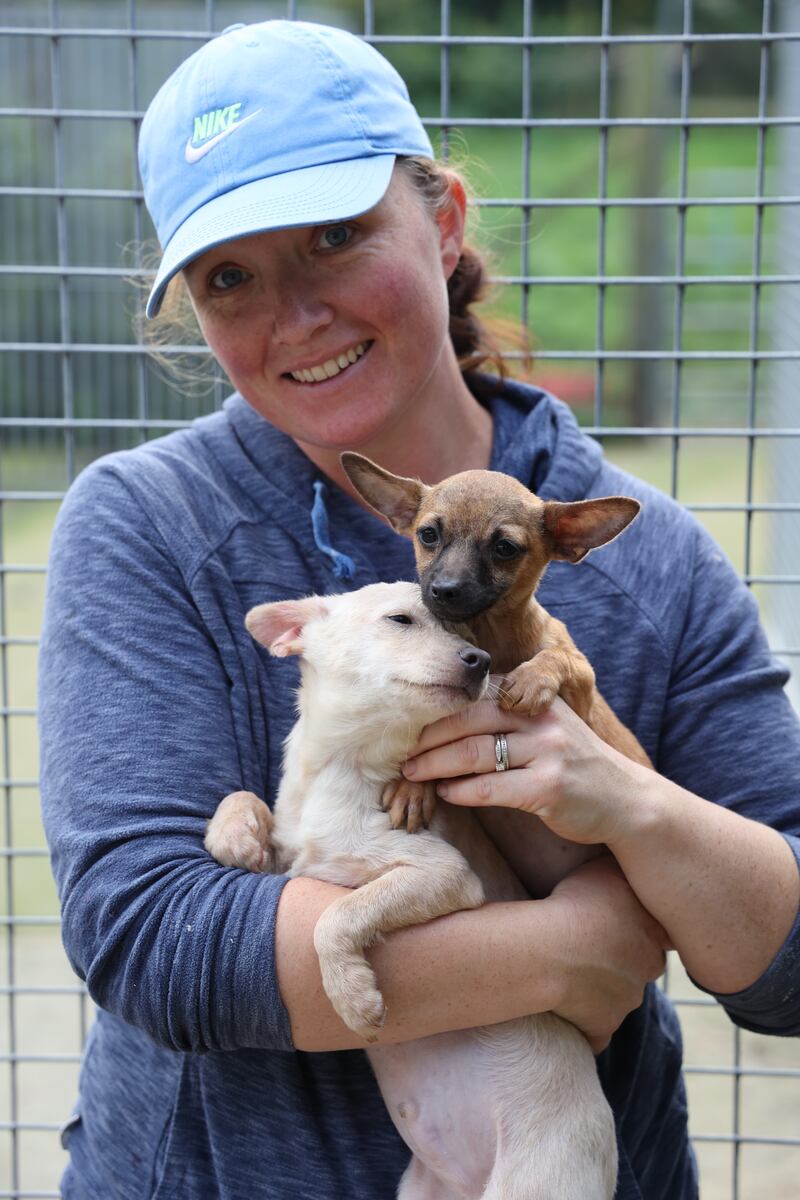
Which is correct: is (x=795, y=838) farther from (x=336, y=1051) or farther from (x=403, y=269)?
(x=403, y=269)

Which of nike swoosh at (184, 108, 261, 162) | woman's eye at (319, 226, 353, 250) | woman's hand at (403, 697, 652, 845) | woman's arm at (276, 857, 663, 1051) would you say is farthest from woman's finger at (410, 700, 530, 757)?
nike swoosh at (184, 108, 261, 162)

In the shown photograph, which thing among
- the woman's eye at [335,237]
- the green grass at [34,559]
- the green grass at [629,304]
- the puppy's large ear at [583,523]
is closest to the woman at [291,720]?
the woman's eye at [335,237]

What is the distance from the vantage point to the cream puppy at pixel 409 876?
68.1 inches

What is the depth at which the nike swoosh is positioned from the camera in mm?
1815

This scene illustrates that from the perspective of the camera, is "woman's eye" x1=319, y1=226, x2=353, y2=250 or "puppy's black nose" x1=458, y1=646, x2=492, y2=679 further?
"woman's eye" x1=319, y1=226, x2=353, y2=250

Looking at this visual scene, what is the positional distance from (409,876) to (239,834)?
250 mm

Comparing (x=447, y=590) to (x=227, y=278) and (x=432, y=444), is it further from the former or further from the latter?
(x=227, y=278)

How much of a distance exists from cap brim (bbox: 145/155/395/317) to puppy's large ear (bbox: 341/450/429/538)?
358 millimetres

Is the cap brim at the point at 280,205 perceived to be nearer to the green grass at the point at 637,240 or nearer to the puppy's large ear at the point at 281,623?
the puppy's large ear at the point at 281,623

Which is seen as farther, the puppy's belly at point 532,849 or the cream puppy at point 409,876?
the puppy's belly at point 532,849

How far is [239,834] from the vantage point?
178 centimetres

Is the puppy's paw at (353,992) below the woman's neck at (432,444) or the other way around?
below

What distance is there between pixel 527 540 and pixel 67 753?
2.48 ft

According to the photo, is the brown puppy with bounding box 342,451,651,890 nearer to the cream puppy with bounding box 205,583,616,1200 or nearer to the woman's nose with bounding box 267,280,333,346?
the cream puppy with bounding box 205,583,616,1200
